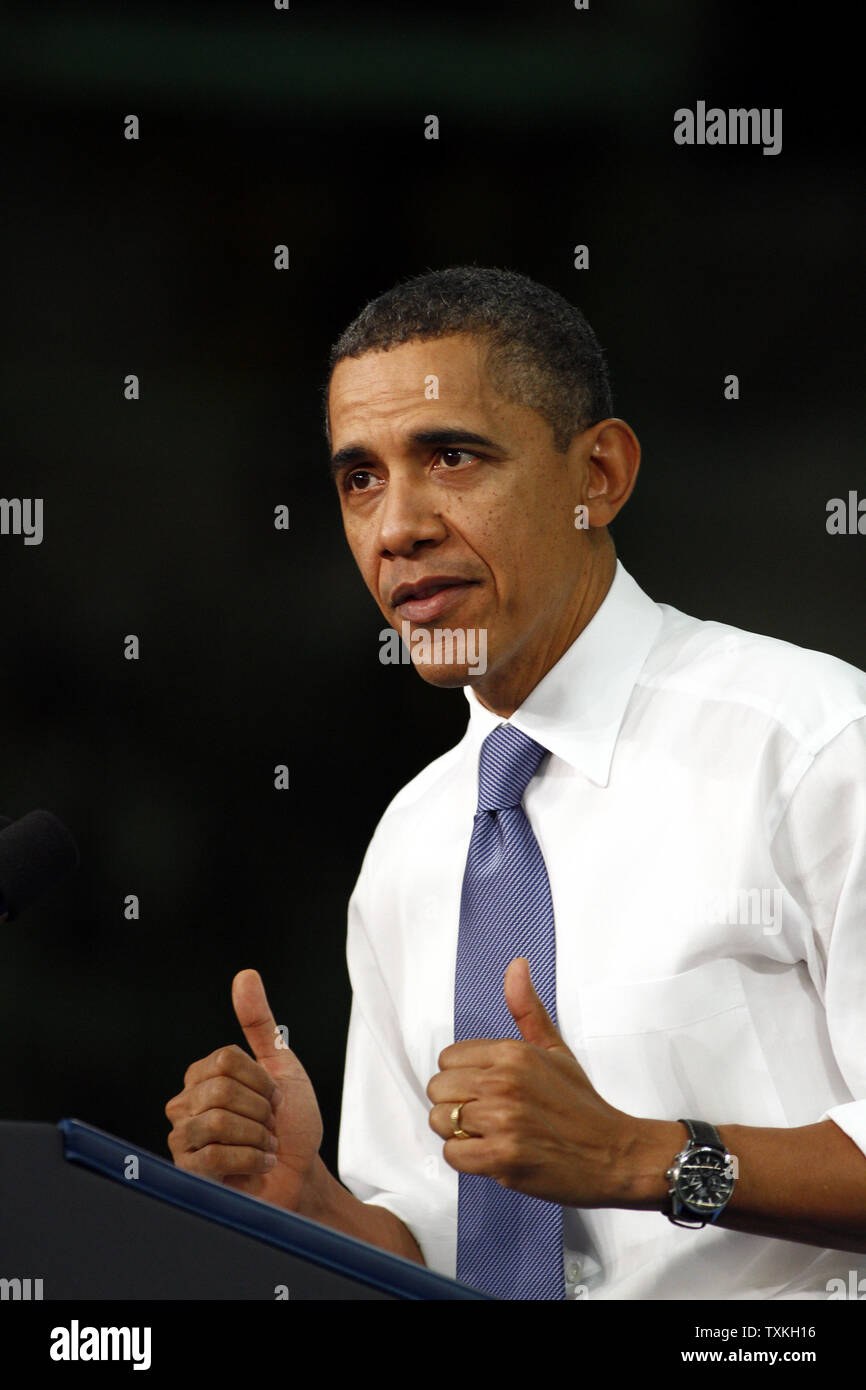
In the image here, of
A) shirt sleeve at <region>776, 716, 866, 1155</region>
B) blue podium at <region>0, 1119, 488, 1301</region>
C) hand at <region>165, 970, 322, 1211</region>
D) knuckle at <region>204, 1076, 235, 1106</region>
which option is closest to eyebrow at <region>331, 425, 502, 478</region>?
shirt sleeve at <region>776, 716, 866, 1155</region>

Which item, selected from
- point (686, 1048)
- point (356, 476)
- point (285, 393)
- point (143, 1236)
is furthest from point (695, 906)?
point (285, 393)

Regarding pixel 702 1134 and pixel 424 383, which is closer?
pixel 702 1134

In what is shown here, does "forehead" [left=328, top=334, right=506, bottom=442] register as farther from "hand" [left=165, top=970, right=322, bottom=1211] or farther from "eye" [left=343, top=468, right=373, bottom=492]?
"hand" [left=165, top=970, right=322, bottom=1211]

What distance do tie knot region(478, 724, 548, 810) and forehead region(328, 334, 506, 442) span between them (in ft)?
1.20

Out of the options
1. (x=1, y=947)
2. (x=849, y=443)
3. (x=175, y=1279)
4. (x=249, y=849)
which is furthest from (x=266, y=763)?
(x=175, y=1279)

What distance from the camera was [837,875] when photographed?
4.55 ft

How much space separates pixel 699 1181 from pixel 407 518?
2.42 feet

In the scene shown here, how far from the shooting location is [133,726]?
2141mm

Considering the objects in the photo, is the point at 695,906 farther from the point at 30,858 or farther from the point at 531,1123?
the point at 30,858

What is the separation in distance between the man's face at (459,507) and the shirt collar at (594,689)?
1.5 inches

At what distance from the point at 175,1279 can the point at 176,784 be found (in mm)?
1341

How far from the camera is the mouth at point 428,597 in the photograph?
157 cm
